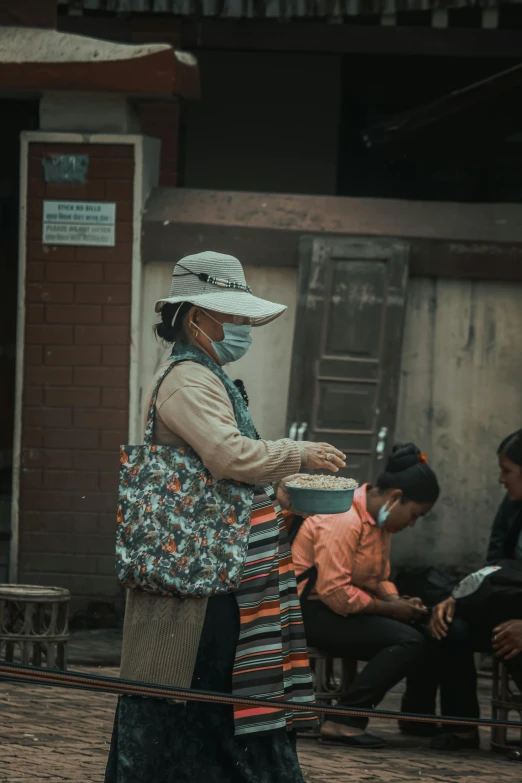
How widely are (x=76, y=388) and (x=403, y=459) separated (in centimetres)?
284

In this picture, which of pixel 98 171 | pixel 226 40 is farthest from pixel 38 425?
pixel 226 40

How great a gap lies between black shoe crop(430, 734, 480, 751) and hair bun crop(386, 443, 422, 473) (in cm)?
120

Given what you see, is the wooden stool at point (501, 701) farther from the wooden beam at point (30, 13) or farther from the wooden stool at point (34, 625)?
the wooden beam at point (30, 13)

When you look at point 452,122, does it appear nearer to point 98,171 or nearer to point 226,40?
point 226,40

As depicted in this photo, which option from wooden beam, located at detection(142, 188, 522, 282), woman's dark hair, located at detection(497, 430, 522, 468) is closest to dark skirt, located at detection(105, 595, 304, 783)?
woman's dark hair, located at detection(497, 430, 522, 468)

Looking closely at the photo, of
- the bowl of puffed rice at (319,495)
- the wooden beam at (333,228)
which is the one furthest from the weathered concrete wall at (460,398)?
the bowl of puffed rice at (319,495)

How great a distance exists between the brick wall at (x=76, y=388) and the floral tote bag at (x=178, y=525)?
443 centimetres

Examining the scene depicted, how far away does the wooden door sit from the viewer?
27.9ft

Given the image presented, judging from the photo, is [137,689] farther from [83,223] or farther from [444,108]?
[444,108]

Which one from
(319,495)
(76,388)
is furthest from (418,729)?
(76,388)

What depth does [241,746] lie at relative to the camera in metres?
4.38

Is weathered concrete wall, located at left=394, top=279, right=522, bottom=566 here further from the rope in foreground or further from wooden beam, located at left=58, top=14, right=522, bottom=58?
the rope in foreground

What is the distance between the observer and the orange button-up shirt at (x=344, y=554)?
21.1 ft

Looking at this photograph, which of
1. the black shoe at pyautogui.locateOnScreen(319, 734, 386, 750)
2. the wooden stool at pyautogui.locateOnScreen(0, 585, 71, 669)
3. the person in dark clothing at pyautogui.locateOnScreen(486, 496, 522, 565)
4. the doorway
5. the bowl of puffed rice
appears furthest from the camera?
the doorway
